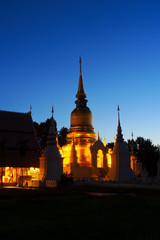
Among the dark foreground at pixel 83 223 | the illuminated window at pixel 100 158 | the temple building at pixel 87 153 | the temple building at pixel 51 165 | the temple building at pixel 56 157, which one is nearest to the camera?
the dark foreground at pixel 83 223

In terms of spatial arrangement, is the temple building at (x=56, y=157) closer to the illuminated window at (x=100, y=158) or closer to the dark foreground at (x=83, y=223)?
the illuminated window at (x=100, y=158)

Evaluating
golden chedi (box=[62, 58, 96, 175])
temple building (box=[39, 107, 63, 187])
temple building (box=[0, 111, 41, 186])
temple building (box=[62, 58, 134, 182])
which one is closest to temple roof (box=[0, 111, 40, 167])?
temple building (box=[0, 111, 41, 186])

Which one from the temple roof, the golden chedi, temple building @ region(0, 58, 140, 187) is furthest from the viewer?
the golden chedi

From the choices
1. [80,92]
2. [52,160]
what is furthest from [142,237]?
[80,92]

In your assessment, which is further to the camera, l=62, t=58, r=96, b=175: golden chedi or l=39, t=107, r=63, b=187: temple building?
l=62, t=58, r=96, b=175: golden chedi

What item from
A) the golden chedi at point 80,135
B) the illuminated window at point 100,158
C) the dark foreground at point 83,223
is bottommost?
the dark foreground at point 83,223

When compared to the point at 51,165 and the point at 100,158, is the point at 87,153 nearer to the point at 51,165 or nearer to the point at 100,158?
the point at 100,158

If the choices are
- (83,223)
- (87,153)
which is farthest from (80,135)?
(83,223)

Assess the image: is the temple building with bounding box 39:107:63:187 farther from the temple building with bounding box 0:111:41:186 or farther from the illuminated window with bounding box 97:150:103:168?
the illuminated window with bounding box 97:150:103:168

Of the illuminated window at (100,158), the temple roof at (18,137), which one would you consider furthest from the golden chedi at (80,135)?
the temple roof at (18,137)

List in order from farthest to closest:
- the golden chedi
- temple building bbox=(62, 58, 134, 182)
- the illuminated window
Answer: the illuminated window, the golden chedi, temple building bbox=(62, 58, 134, 182)

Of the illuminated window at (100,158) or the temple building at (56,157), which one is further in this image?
the illuminated window at (100,158)

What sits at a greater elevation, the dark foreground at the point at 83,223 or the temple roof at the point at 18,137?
the temple roof at the point at 18,137

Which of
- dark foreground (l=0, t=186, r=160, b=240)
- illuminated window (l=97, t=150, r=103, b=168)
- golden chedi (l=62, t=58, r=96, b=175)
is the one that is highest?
golden chedi (l=62, t=58, r=96, b=175)
